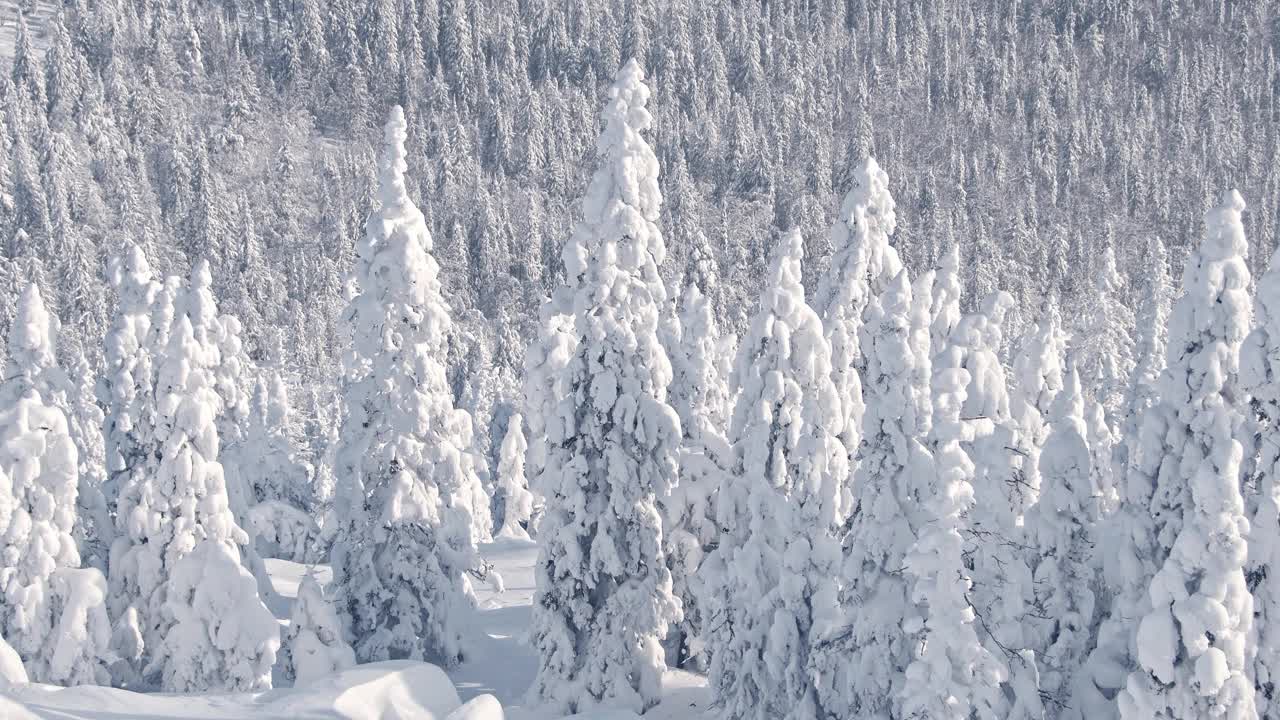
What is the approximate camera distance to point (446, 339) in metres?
26.0

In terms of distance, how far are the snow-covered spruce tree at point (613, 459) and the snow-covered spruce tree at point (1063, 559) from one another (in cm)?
804

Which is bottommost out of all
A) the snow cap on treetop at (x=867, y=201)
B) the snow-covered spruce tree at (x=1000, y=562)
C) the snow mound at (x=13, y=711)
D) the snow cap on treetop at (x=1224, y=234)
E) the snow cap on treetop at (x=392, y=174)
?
the snow mound at (x=13, y=711)

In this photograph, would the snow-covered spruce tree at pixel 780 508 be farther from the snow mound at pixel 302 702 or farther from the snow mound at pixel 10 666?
the snow mound at pixel 10 666

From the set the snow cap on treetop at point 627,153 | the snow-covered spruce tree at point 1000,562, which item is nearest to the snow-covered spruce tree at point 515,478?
the snow cap on treetop at point 627,153

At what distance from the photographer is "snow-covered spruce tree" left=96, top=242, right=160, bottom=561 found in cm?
2403

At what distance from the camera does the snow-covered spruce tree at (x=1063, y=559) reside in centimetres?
1809

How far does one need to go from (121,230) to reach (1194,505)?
474 ft

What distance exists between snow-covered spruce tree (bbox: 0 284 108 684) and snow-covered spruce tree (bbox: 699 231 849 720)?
12.0 meters

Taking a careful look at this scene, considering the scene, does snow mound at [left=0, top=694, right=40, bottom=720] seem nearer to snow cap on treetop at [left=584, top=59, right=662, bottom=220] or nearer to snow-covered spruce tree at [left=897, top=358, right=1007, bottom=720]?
snow-covered spruce tree at [left=897, top=358, right=1007, bottom=720]

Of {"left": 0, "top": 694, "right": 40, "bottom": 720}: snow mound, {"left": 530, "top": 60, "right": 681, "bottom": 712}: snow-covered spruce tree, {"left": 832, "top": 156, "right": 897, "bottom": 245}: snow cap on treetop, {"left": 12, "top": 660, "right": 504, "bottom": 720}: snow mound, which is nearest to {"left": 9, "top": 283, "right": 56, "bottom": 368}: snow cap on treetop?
{"left": 12, "top": 660, "right": 504, "bottom": 720}: snow mound

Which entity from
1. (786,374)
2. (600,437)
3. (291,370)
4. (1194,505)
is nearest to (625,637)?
(600,437)

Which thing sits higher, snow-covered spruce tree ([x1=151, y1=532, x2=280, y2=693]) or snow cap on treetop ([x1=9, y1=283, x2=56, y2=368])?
snow cap on treetop ([x1=9, y1=283, x2=56, y2=368])

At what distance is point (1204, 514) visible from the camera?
1463cm

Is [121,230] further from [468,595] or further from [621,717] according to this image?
[621,717]
